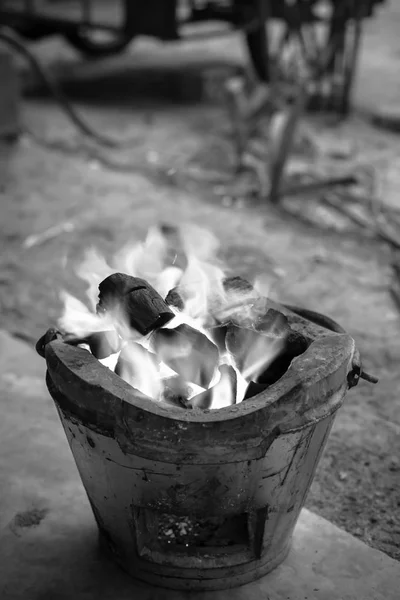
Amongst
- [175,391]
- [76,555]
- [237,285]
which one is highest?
[237,285]

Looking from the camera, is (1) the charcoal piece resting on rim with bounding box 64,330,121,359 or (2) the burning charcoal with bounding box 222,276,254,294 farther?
(2) the burning charcoal with bounding box 222,276,254,294

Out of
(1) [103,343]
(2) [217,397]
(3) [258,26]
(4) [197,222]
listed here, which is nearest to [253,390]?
(2) [217,397]

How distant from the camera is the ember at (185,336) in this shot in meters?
1.93

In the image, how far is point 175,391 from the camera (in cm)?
195

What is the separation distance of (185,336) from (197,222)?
3024 millimetres

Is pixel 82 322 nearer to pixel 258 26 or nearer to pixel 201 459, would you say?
pixel 201 459

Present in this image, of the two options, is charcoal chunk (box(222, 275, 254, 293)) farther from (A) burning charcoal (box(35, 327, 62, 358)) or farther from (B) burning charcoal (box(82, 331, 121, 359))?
(A) burning charcoal (box(35, 327, 62, 358))

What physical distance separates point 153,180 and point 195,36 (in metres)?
1.91

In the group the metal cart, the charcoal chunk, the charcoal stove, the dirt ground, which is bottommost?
the dirt ground

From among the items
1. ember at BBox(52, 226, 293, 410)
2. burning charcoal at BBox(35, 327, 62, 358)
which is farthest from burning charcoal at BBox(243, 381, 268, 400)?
burning charcoal at BBox(35, 327, 62, 358)

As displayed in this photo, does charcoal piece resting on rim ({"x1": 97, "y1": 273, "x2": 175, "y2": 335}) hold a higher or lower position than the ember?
higher

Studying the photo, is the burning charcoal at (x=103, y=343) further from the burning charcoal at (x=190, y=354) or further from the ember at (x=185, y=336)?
the burning charcoal at (x=190, y=354)

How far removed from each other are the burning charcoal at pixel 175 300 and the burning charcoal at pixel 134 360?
0.82ft

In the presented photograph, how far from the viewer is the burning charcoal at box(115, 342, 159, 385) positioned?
1.94 m
